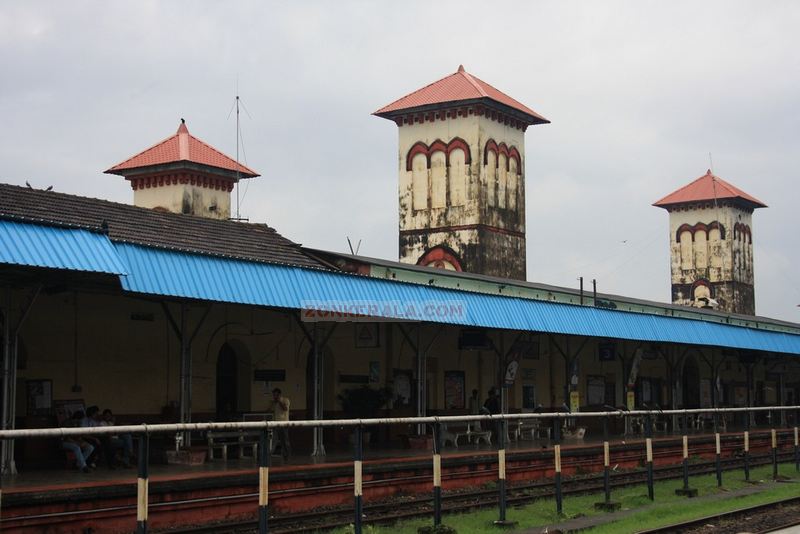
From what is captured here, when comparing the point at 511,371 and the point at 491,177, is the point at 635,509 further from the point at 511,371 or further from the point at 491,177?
the point at 491,177

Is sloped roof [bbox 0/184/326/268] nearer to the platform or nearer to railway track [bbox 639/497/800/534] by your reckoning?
the platform

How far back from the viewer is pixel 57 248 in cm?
1466

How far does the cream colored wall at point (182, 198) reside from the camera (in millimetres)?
54344

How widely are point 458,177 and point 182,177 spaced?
14.9 meters

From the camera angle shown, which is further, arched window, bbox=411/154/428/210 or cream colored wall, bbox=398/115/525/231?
arched window, bbox=411/154/428/210

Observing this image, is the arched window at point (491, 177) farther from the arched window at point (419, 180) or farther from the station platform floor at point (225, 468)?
the station platform floor at point (225, 468)

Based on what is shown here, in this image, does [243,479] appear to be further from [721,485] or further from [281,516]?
[721,485]

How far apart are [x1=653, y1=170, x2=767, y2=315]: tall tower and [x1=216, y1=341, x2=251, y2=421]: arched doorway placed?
182 feet

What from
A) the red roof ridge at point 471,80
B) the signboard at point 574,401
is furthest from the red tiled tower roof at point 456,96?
the signboard at point 574,401

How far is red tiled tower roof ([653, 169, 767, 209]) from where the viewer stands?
74.7 metres

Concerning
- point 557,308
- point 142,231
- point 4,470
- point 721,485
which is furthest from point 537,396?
point 4,470

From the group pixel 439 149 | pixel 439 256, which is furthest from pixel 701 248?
pixel 439 256

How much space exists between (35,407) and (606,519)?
9693 millimetres

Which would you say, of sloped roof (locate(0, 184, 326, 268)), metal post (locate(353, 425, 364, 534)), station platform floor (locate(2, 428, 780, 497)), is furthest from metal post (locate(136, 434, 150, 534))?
sloped roof (locate(0, 184, 326, 268))
